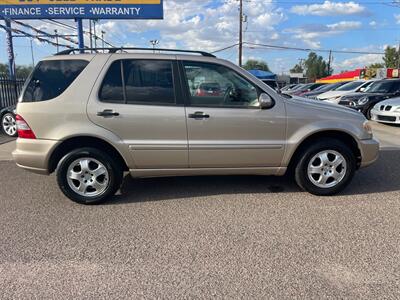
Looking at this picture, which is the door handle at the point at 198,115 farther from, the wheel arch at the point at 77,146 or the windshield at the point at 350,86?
the windshield at the point at 350,86

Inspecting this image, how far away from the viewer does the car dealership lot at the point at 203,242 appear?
2641 mm

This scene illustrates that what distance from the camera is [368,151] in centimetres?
453

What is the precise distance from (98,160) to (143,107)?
2.81 ft

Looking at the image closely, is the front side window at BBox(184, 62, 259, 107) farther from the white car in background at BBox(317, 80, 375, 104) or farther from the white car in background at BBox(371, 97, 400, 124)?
the white car in background at BBox(317, 80, 375, 104)

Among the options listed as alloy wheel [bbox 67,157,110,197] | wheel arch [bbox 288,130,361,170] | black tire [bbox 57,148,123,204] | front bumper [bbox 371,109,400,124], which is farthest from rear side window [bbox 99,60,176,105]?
front bumper [bbox 371,109,400,124]

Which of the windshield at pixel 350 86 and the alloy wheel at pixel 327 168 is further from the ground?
the windshield at pixel 350 86

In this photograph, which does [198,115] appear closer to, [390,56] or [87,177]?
[87,177]

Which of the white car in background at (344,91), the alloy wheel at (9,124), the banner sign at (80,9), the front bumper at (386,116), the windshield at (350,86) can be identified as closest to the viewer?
the alloy wheel at (9,124)

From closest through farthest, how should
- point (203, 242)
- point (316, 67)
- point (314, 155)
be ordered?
point (203, 242) < point (314, 155) < point (316, 67)

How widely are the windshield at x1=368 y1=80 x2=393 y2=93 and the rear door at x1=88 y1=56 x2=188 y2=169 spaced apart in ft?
38.5

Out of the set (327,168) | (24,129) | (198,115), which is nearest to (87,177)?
(24,129)

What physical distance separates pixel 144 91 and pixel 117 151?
815 millimetres

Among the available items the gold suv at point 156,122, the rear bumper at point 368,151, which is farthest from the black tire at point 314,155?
the rear bumper at point 368,151

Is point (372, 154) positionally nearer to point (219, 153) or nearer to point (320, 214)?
point (320, 214)
